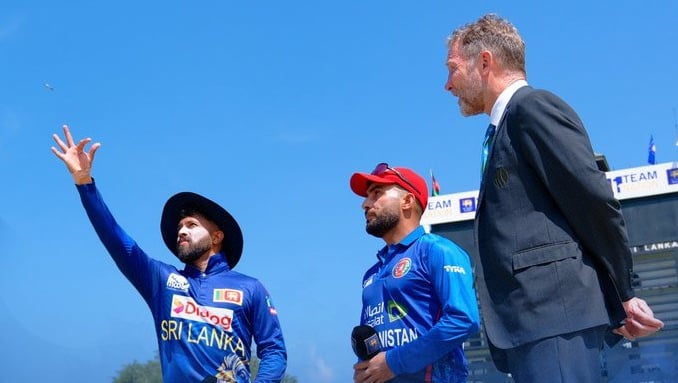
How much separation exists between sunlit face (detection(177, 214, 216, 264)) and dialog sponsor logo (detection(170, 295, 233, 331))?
0.32 meters

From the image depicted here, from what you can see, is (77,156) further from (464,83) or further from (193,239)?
(464,83)

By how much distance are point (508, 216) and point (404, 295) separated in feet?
4.47

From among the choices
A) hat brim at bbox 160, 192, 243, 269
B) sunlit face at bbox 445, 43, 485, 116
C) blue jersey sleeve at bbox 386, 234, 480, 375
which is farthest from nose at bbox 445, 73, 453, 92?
hat brim at bbox 160, 192, 243, 269

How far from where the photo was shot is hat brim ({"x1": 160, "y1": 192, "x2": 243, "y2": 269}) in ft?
16.4

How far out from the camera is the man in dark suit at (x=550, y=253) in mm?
2547

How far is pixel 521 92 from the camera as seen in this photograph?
282cm

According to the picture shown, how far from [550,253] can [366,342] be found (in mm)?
1440

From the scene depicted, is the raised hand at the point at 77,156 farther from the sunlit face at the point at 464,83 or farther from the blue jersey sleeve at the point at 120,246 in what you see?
the sunlit face at the point at 464,83

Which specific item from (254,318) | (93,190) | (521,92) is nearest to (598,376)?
(521,92)

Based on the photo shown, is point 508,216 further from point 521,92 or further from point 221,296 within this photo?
point 221,296

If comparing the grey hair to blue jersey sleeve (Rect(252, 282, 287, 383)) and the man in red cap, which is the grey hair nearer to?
the man in red cap

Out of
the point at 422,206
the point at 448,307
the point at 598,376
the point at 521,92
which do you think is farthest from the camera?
the point at 422,206

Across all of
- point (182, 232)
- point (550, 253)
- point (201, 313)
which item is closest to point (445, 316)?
point (550, 253)

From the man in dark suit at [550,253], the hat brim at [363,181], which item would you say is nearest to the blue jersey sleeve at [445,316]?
the hat brim at [363,181]
